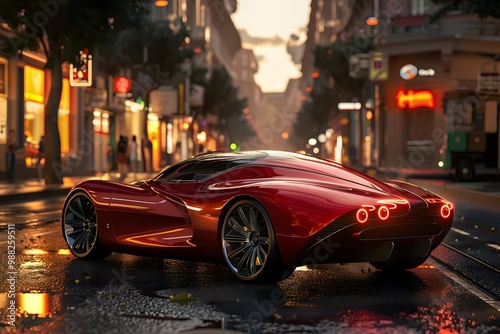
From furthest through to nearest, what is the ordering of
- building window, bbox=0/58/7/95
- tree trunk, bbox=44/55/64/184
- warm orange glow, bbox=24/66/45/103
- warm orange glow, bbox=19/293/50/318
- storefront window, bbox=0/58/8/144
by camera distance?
1. warm orange glow, bbox=24/66/45/103
2. building window, bbox=0/58/7/95
3. storefront window, bbox=0/58/8/144
4. tree trunk, bbox=44/55/64/184
5. warm orange glow, bbox=19/293/50/318

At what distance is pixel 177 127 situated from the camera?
238 ft

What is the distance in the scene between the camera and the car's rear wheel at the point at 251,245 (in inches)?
251

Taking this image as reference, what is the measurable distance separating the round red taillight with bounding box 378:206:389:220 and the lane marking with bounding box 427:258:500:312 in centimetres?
93

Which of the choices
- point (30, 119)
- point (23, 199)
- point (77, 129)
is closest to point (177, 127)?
point (77, 129)

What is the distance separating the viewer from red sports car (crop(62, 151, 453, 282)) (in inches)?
246

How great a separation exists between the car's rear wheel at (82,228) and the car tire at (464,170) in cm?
2128

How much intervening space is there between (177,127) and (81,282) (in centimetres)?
6626

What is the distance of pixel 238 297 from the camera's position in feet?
19.9

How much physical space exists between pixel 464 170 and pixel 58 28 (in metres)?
14.0

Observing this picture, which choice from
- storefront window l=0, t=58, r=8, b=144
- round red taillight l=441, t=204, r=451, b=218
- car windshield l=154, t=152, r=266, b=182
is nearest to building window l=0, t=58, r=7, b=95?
storefront window l=0, t=58, r=8, b=144

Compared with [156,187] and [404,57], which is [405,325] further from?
[404,57]

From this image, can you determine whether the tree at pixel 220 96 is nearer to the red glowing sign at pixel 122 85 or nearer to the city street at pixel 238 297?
the red glowing sign at pixel 122 85

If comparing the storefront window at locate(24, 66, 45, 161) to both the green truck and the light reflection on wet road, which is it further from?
the light reflection on wet road

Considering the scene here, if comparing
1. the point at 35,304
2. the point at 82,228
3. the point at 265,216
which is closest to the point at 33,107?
the point at 82,228
